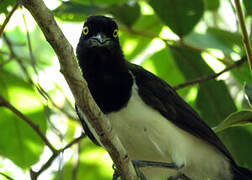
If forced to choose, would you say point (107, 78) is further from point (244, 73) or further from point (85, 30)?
point (244, 73)

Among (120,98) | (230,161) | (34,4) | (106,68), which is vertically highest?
(34,4)

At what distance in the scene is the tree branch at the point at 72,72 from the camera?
2.86m

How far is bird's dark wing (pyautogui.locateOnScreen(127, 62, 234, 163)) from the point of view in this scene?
184 inches

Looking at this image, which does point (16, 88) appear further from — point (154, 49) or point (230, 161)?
point (230, 161)

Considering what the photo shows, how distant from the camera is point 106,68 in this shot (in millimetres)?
4562

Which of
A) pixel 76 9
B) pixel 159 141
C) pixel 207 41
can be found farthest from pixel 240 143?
pixel 76 9

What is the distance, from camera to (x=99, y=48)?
455 cm

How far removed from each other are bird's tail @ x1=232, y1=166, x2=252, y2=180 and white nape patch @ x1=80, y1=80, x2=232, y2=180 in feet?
0.54

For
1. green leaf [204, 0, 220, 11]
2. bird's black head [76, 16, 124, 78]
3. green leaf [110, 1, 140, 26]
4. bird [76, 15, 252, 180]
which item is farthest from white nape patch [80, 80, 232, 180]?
green leaf [204, 0, 220, 11]

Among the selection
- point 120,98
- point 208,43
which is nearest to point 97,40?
point 120,98

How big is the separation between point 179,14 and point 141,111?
1.17 meters

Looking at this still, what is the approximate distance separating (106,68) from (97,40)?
291 millimetres

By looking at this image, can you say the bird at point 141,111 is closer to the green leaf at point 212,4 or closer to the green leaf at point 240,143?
the green leaf at point 240,143

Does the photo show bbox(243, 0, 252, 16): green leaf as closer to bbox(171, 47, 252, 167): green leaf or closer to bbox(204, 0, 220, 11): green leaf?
bbox(171, 47, 252, 167): green leaf
